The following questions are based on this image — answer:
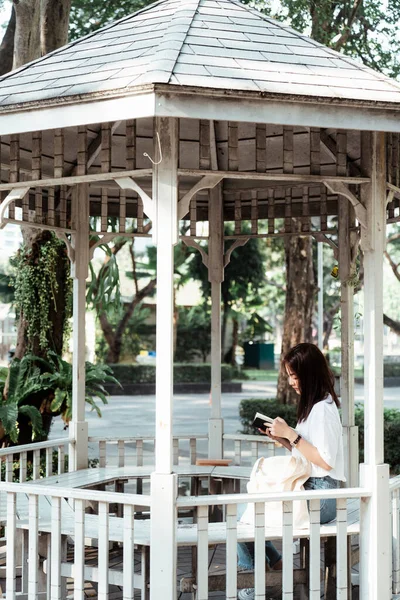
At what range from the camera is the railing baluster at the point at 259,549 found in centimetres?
461

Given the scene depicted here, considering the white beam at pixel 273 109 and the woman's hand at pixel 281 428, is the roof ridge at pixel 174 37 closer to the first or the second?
the white beam at pixel 273 109

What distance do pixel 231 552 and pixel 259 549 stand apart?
0.17 metres

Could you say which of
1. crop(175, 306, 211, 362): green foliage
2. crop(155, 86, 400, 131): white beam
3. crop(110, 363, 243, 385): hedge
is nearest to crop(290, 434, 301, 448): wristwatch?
crop(155, 86, 400, 131): white beam

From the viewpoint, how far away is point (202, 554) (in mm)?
4555

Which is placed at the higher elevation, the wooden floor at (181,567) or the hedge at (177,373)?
the hedge at (177,373)

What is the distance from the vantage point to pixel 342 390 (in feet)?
24.0

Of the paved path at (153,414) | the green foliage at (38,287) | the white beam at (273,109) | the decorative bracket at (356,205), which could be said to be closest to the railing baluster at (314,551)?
the decorative bracket at (356,205)

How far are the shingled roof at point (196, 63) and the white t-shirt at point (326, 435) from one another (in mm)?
1921

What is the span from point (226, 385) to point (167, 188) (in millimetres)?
26181

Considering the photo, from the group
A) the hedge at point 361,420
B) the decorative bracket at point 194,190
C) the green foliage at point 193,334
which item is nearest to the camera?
the decorative bracket at point 194,190

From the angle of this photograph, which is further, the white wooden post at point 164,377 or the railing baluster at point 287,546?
the railing baluster at point 287,546

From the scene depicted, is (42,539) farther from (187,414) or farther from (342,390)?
(187,414)

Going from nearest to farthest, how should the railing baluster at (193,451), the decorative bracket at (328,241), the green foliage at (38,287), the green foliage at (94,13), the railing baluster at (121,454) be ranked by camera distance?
1. the railing baluster at (121,454)
2. the decorative bracket at (328,241)
3. the railing baluster at (193,451)
4. the green foliage at (38,287)
5. the green foliage at (94,13)

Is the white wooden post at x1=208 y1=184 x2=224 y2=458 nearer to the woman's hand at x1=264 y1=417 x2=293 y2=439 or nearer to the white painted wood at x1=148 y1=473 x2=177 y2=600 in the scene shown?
the woman's hand at x1=264 y1=417 x2=293 y2=439
